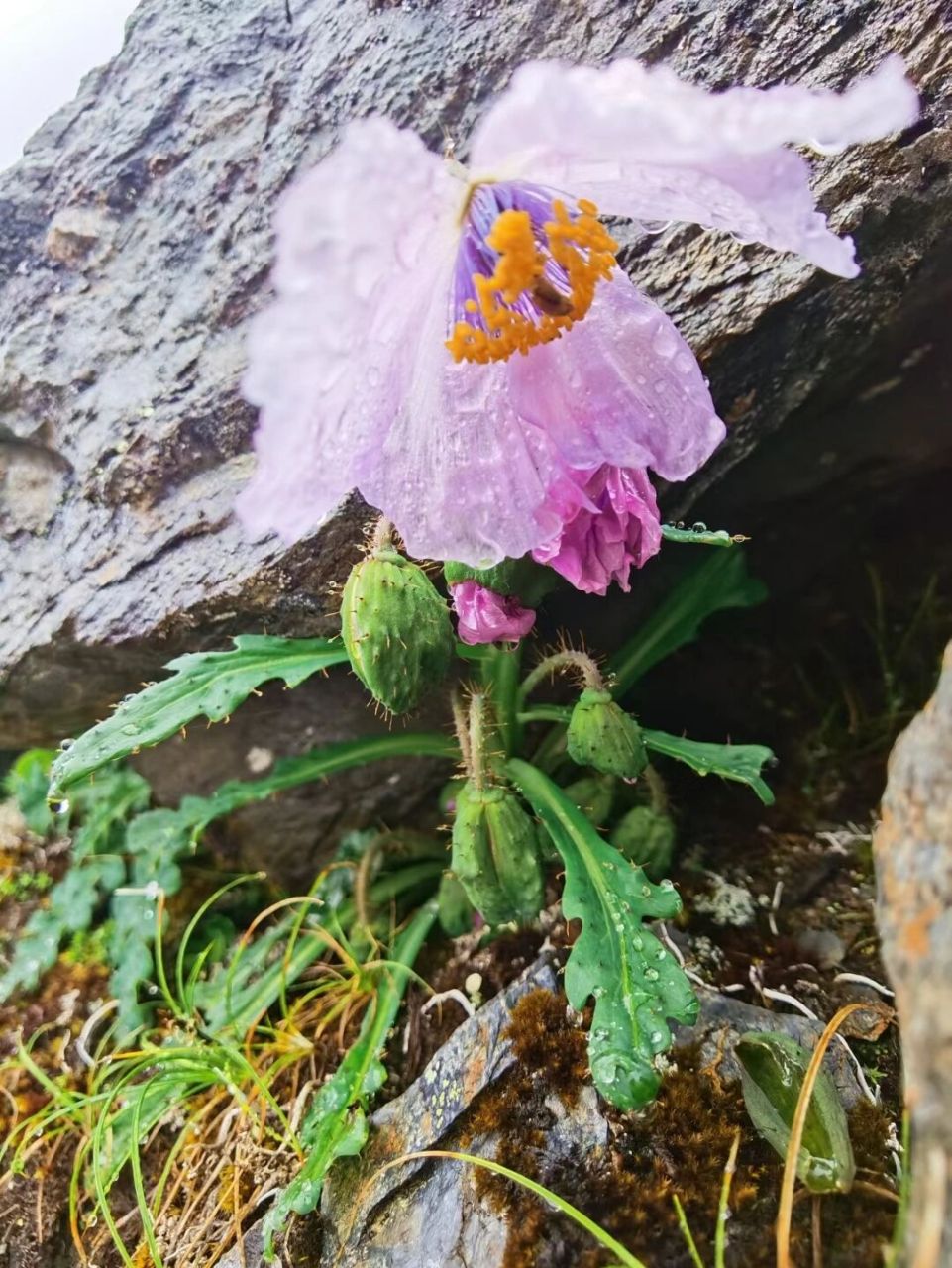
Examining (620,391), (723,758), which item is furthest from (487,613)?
(723,758)

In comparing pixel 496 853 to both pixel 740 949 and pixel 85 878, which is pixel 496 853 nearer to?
pixel 740 949

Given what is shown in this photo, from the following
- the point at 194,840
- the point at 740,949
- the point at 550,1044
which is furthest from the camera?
the point at 194,840

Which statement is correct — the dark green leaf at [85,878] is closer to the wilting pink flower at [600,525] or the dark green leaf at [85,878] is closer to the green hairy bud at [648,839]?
the green hairy bud at [648,839]

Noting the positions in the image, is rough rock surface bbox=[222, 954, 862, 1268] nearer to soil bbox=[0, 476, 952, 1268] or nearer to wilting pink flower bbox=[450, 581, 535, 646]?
soil bbox=[0, 476, 952, 1268]

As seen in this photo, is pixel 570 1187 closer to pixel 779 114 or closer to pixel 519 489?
pixel 519 489

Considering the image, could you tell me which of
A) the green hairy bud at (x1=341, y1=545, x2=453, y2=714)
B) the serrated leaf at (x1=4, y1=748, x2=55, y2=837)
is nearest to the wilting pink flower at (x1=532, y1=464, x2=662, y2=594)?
the green hairy bud at (x1=341, y1=545, x2=453, y2=714)

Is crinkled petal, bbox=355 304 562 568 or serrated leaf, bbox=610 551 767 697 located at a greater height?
crinkled petal, bbox=355 304 562 568

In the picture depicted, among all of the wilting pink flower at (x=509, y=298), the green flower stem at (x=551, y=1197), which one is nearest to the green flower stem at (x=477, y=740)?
the wilting pink flower at (x=509, y=298)
